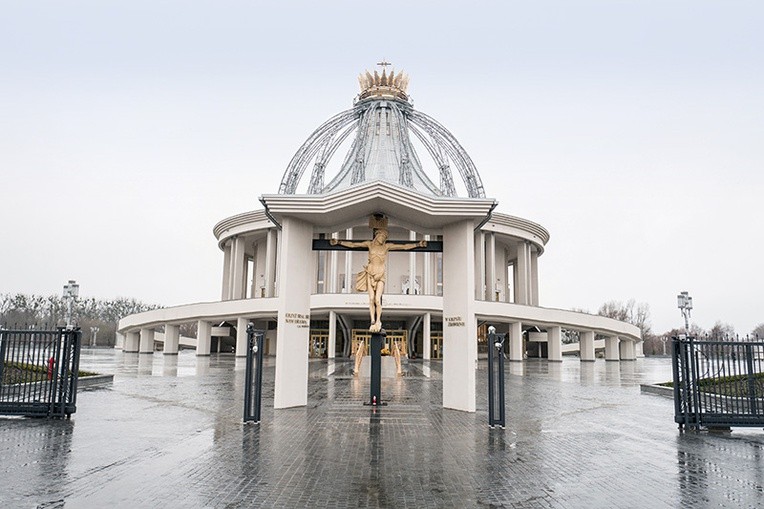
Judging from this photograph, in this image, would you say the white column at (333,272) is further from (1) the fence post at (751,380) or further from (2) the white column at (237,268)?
(1) the fence post at (751,380)

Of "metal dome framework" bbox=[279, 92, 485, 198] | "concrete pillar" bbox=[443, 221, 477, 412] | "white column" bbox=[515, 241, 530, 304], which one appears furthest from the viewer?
"white column" bbox=[515, 241, 530, 304]

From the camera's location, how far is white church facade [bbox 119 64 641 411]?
13508mm

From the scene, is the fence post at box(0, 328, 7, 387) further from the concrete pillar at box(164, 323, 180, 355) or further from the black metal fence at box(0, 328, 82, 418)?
the concrete pillar at box(164, 323, 180, 355)

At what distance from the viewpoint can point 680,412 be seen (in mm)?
10977

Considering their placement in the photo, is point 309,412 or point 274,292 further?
point 274,292

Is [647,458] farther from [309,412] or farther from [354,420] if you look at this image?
[309,412]

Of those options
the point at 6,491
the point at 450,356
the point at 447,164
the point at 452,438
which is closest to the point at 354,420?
the point at 452,438

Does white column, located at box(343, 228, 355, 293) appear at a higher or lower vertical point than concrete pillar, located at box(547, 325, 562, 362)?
higher

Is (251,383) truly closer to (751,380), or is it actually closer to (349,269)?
(751,380)

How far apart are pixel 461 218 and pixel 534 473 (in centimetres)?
761

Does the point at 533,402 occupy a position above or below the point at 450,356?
below

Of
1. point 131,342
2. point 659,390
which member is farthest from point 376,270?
point 131,342

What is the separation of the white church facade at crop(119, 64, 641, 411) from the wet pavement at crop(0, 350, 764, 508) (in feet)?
8.09

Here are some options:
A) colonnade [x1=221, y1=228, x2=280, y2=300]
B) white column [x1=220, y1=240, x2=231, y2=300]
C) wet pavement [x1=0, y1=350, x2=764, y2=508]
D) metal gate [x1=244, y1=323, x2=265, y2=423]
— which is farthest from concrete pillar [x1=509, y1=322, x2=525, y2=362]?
metal gate [x1=244, y1=323, x2=265, y2=423]
